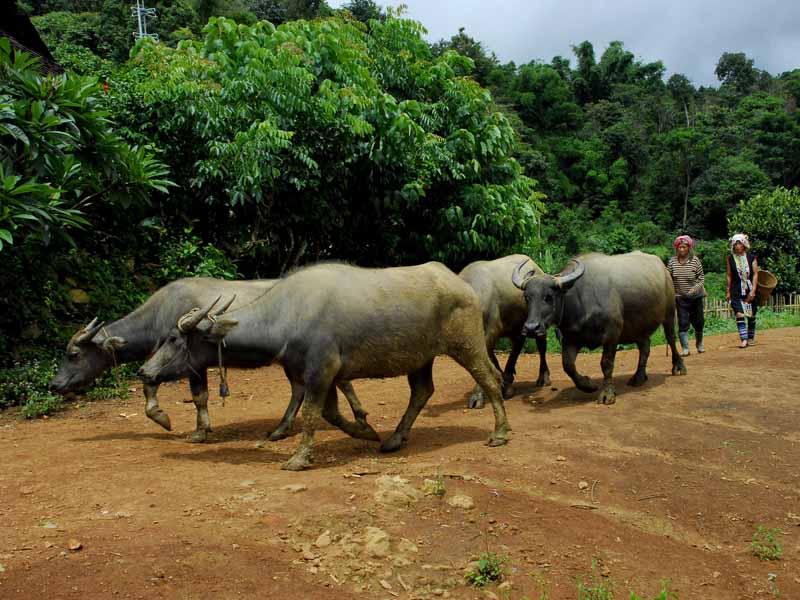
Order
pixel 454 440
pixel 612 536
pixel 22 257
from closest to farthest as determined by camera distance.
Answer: pixel 612 536, pixel 454 440, pixel 22 257

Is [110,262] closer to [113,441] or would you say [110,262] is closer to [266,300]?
[113,441]

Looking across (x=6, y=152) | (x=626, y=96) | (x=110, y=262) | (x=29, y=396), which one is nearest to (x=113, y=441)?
(x=29, y=396)

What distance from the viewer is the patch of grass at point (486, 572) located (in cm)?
382

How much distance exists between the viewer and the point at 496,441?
6.09 meters

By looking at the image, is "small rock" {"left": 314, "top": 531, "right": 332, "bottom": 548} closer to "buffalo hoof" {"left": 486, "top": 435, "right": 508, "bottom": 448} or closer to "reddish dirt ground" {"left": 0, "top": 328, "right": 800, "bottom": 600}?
"reddish dirt ground" {"left": 0, "top": 328, "right": 800, "bottom": 600}

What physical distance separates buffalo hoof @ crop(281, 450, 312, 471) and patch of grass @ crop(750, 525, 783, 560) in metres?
3.22

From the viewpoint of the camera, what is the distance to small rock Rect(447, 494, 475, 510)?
15.0 ft

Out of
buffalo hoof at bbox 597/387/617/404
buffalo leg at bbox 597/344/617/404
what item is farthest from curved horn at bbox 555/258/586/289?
buffalo hoof at bbox 597/387/617/404

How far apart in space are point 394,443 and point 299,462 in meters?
0.99

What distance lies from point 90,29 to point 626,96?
1600 inches

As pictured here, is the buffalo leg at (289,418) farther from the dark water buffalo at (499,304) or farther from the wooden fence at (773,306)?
the wooden fence at (773,306)

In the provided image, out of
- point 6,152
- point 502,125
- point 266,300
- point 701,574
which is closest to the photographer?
point 701,574

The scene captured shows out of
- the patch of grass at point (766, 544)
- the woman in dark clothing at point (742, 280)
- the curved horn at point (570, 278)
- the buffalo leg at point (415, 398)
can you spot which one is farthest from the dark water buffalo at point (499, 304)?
the woman in dark clothing at point (742, 280)

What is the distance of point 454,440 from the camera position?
21.2ft
